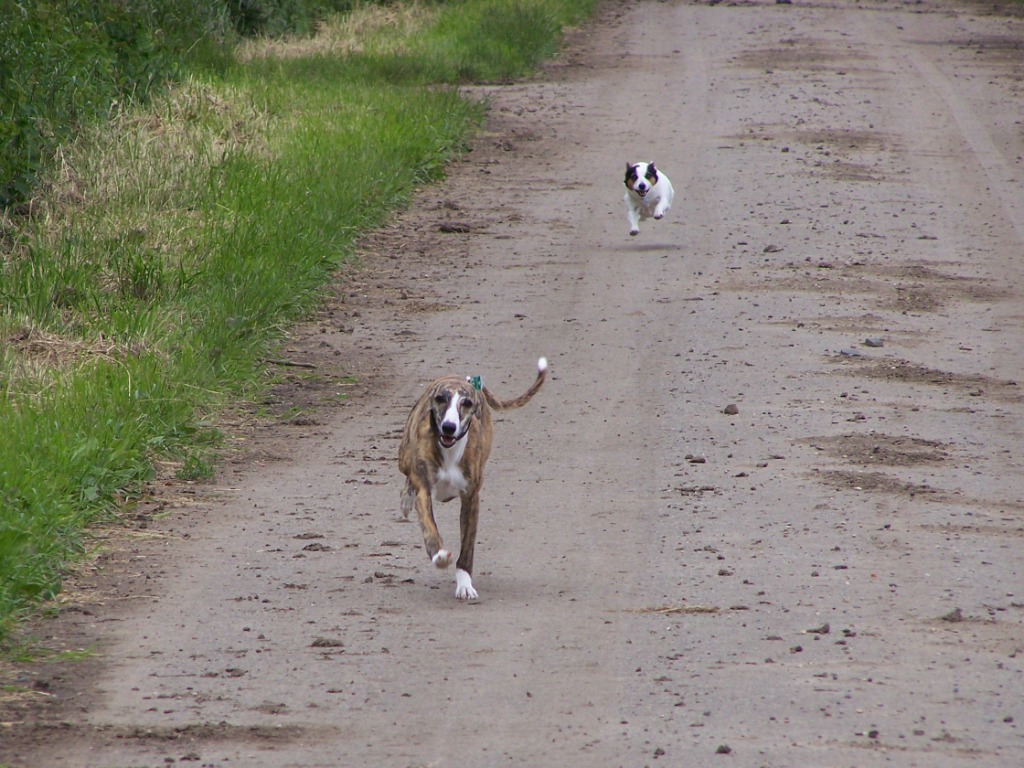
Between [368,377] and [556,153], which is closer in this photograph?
[368,377]

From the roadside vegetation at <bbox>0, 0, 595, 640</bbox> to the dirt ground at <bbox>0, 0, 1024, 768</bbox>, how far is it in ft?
1.13

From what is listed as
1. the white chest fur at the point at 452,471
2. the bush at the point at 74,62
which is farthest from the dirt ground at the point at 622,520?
the bush at the point at 74,62

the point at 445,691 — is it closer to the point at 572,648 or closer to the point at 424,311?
the point at 572,648

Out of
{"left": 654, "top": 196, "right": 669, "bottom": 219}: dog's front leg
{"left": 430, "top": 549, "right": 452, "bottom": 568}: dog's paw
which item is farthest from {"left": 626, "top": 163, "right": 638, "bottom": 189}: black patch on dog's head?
{"left": 430, "top": 549, "right": 452, "bottom": 568}: dog's paw

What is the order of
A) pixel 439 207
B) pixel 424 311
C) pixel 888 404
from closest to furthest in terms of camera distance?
pixel 888 404, pixel 424 311, pixel 439 207

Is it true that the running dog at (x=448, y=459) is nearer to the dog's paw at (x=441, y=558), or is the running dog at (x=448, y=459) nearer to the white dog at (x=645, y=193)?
the dog's paw at (x=441, y=558)

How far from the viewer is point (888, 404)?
1031 cm

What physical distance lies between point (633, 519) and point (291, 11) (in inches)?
781

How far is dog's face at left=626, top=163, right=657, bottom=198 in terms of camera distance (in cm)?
1515

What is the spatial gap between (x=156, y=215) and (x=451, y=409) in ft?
23.4

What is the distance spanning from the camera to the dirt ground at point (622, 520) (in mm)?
5648

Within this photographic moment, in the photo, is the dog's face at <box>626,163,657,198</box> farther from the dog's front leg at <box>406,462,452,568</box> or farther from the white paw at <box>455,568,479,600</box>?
the white paw at <box>455,568,479,600</box>

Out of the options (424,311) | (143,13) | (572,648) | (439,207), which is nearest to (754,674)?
(572,648)

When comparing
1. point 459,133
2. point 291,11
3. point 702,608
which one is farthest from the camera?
point 291,11
